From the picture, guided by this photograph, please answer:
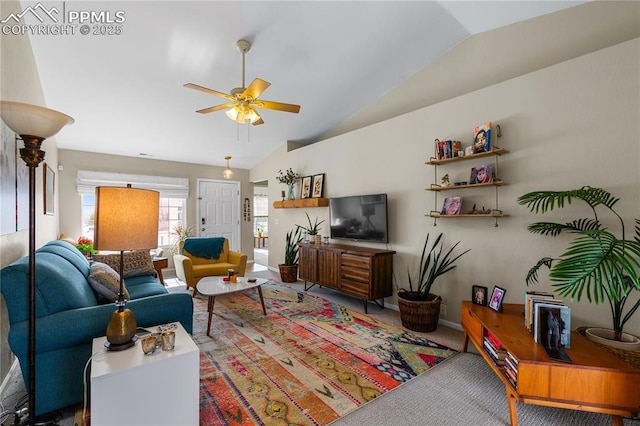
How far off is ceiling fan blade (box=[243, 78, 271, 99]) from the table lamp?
1.34 m


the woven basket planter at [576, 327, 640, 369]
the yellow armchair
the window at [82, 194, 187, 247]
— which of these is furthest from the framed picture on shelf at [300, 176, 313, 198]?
the woven basket planter at [576, 327, 640, 369]

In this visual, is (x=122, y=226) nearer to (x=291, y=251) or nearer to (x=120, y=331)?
(x=120, y=331)

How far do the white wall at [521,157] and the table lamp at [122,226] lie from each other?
2983 mm

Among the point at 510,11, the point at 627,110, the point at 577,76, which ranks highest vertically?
the point at 510,11

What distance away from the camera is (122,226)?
157 cm

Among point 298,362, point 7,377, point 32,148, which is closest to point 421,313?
point 298,362

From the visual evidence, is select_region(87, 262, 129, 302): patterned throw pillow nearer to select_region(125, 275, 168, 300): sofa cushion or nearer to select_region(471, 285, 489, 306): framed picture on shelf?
select_region(125, 275, 168, 300): sofa cushion

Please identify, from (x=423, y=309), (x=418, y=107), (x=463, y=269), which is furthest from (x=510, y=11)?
(x=423, y=309)

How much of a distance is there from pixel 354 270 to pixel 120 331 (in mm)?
2712

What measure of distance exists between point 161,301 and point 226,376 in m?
0.78

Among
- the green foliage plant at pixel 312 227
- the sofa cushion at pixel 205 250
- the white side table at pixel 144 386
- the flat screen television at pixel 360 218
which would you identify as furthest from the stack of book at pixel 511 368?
the sofa cushion at pixel 205 250

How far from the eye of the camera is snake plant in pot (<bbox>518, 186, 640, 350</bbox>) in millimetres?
1585

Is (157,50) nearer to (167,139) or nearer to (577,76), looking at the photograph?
(167,139)

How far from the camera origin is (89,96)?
357 cm
